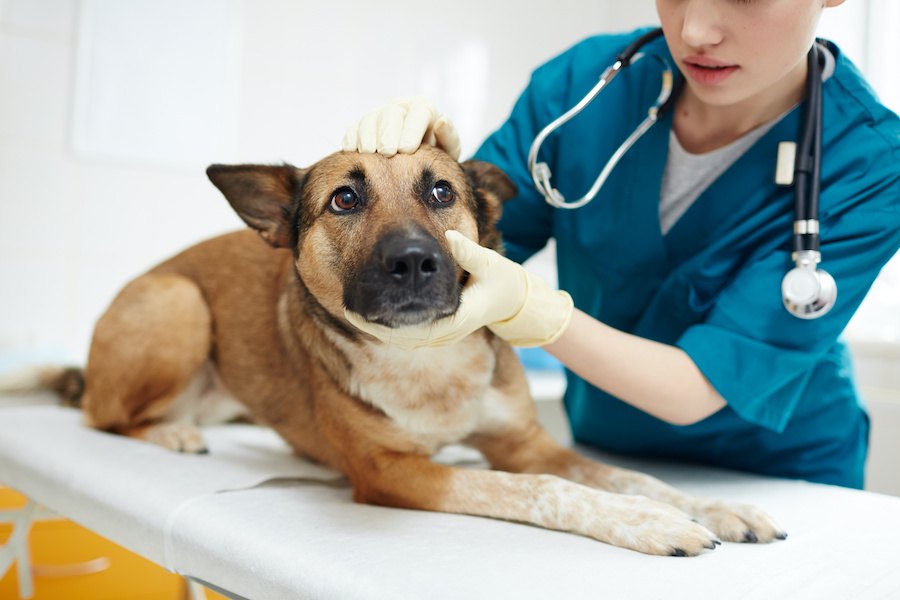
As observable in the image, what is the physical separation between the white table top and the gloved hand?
0.31 m

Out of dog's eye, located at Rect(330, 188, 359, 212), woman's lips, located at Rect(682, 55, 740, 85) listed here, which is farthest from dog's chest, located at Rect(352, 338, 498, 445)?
woman's lips, located at Rect(682, 55, 740, 85)

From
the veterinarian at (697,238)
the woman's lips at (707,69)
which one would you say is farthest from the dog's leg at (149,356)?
the woman's lips at (707,69)

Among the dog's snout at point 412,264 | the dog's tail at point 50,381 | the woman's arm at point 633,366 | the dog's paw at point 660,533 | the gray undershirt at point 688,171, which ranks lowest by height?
the dog's tail at point 50,381

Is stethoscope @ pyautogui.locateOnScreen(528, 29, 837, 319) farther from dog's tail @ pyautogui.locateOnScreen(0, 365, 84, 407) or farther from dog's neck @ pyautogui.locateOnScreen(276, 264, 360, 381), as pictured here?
dog's tail @ pyautogui.locateOnScreen(0, 365, 84, 407)

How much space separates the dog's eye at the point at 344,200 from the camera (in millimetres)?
1331

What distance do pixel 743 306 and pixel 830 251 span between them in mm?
180

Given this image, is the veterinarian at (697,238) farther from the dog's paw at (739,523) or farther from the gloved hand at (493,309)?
the dog's paw at (739,523)

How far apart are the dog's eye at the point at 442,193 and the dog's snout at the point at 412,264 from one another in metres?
0.28

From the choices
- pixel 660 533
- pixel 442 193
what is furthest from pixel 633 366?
pixel 442 193

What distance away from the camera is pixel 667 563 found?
102cm

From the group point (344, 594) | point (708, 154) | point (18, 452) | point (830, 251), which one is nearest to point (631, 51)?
point (708, 154)

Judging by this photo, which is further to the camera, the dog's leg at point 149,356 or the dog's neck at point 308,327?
the dog's leg at point 149,356

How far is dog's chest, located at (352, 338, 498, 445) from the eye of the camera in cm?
139

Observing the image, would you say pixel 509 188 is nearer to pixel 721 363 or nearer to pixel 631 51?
pixel 631 51
